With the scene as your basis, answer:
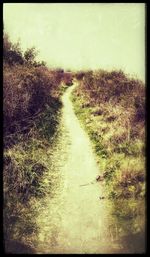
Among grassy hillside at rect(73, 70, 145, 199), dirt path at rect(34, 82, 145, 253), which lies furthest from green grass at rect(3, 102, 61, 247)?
grassy hillside at rect(73, 70, 145, 199)

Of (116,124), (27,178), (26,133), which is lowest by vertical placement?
(27,178)

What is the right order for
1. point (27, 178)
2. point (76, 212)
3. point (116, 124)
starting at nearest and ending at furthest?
point (76, 212), point (27, 178), point (116, 124)

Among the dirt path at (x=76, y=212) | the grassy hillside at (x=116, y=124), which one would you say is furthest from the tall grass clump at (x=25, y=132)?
→ the grassy hillside at (x=116, y=124)

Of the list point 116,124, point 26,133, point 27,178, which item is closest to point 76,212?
point 27,178

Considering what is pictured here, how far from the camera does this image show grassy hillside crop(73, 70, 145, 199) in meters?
5.89

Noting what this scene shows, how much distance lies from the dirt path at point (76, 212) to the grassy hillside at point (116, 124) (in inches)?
7.6

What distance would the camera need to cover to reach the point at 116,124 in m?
6.48

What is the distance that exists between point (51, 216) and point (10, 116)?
1590 millimetres

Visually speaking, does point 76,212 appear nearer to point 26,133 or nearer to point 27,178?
point 27,178

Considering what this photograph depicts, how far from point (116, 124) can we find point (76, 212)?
1.54 metres

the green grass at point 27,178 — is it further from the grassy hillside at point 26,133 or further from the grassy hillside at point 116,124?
the grassy hillside at point 116,124

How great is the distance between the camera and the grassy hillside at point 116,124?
5.89 m

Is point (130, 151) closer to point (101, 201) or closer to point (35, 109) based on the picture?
point (101, 201)

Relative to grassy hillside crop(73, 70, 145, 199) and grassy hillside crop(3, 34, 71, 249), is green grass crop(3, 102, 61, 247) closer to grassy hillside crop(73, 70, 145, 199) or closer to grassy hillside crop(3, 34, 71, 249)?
grassy hillside crop(3, 34, 71, 249)
